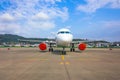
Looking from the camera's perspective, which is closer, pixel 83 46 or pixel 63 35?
pixel 63 35

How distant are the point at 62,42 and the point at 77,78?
682 inches

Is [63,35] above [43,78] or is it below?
above

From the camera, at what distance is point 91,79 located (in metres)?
8.12

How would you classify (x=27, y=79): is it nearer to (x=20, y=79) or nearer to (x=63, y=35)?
(x=20, y=79)

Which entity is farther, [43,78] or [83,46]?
[83,46]

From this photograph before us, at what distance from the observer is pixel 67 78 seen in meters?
8.31

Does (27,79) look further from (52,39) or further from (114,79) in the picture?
(52,39)

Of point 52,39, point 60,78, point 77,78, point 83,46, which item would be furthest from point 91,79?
point 52,39

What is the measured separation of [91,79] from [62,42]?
17.6m

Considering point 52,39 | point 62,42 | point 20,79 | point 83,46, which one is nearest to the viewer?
point 20,79

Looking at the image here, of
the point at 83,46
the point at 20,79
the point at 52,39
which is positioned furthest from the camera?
the point at 52,39

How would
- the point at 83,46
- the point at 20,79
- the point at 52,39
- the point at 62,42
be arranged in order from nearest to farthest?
the point at 20,79 → the point at 62,42 → the point at 83,46 → the point at 52,39

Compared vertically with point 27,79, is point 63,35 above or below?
above

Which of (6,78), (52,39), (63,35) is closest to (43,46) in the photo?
(52,39)
